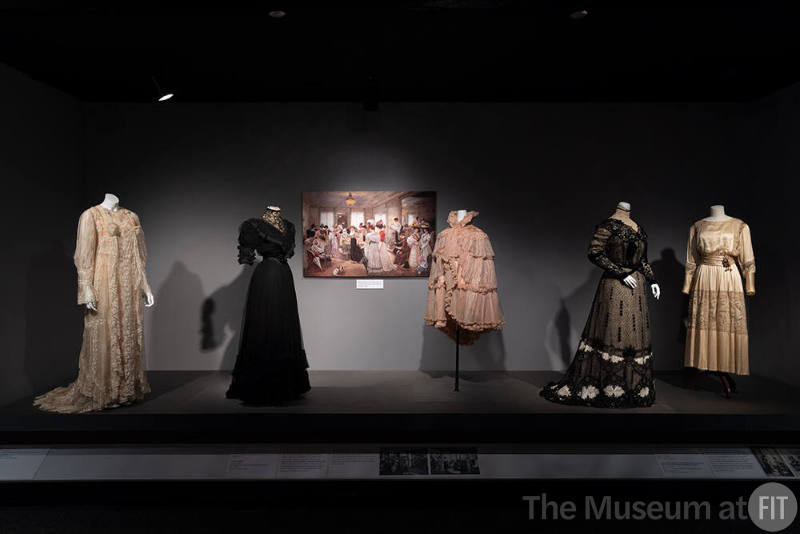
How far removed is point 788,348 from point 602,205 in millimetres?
2181

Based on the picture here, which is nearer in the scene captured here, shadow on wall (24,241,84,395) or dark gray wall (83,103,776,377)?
shadow on wall (24,241,84,395)

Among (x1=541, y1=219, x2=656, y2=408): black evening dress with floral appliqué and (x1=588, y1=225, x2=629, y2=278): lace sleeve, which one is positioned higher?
(x1=588, y1=225, x2=629, y2=278): lace sleeve

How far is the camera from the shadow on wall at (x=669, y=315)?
5121mm

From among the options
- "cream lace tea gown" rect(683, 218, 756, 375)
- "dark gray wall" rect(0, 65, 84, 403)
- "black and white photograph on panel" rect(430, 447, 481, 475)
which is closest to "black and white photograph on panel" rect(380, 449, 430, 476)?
"black and white photograph on panel" rect(430, 447, 481, 475)

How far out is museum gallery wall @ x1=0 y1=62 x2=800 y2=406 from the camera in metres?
5.06

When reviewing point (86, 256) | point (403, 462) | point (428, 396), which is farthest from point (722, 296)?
point (86, 256)

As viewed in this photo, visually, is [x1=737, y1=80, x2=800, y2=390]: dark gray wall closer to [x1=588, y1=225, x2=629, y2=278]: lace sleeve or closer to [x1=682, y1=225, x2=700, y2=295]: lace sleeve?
[x1=682, y1=225, x2=700, y2=295]: lace sleeve

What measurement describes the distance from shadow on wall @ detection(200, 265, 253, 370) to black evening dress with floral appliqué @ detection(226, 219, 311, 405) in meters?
1.18

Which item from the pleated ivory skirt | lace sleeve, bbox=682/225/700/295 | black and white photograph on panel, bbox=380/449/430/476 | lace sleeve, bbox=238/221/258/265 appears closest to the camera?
black and white photograph on panel, bbox=380/449/430/476

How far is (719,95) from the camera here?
4.90 meters

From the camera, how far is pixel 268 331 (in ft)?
12.6
